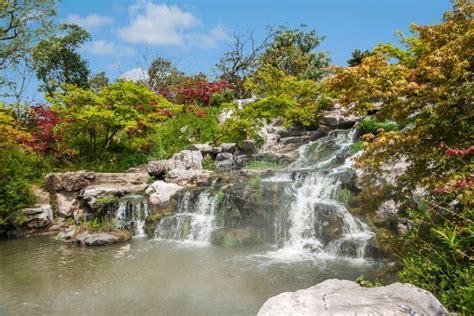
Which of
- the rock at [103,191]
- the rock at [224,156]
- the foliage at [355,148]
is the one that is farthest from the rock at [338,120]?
the rock at [103,191]

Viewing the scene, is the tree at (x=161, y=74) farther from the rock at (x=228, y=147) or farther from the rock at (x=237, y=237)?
the rock at (x=237, y=237)

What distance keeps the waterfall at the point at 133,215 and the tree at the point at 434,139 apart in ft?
28.7

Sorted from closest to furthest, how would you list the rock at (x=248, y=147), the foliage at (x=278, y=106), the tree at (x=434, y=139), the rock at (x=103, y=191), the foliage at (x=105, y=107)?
1. the tree at (x=434, y=139)
2. the rock at (x=103, y=191)
3. the foliage at (x=105, y=107)
4. the foliage at (x=278, y=106)
5. the rock at (x=248, y=147)

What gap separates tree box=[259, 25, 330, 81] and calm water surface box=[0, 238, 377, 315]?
22.4 meters

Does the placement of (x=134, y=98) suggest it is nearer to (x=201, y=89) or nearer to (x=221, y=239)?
(x=221, y=239)

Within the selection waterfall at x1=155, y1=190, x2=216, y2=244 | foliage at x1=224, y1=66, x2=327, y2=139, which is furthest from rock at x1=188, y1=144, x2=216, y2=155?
waterfall at x1=155, y1=190, x2=216, y2=244

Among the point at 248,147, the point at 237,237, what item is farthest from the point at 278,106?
the point at 237,237

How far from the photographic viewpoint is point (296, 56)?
99.9 ft

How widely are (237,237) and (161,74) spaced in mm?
25259

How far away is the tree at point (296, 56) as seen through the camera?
30.0 meters

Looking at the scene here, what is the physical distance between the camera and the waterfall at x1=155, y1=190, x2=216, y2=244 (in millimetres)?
11195

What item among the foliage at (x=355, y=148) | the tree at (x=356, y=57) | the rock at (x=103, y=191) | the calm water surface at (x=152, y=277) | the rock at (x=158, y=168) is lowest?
the calm water surface at (x=152, y=277)

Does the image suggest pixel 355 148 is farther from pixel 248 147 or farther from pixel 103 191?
pixel 103 191

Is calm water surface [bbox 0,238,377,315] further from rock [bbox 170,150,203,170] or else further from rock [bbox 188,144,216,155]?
rock [bbox 188,144,216,155]
